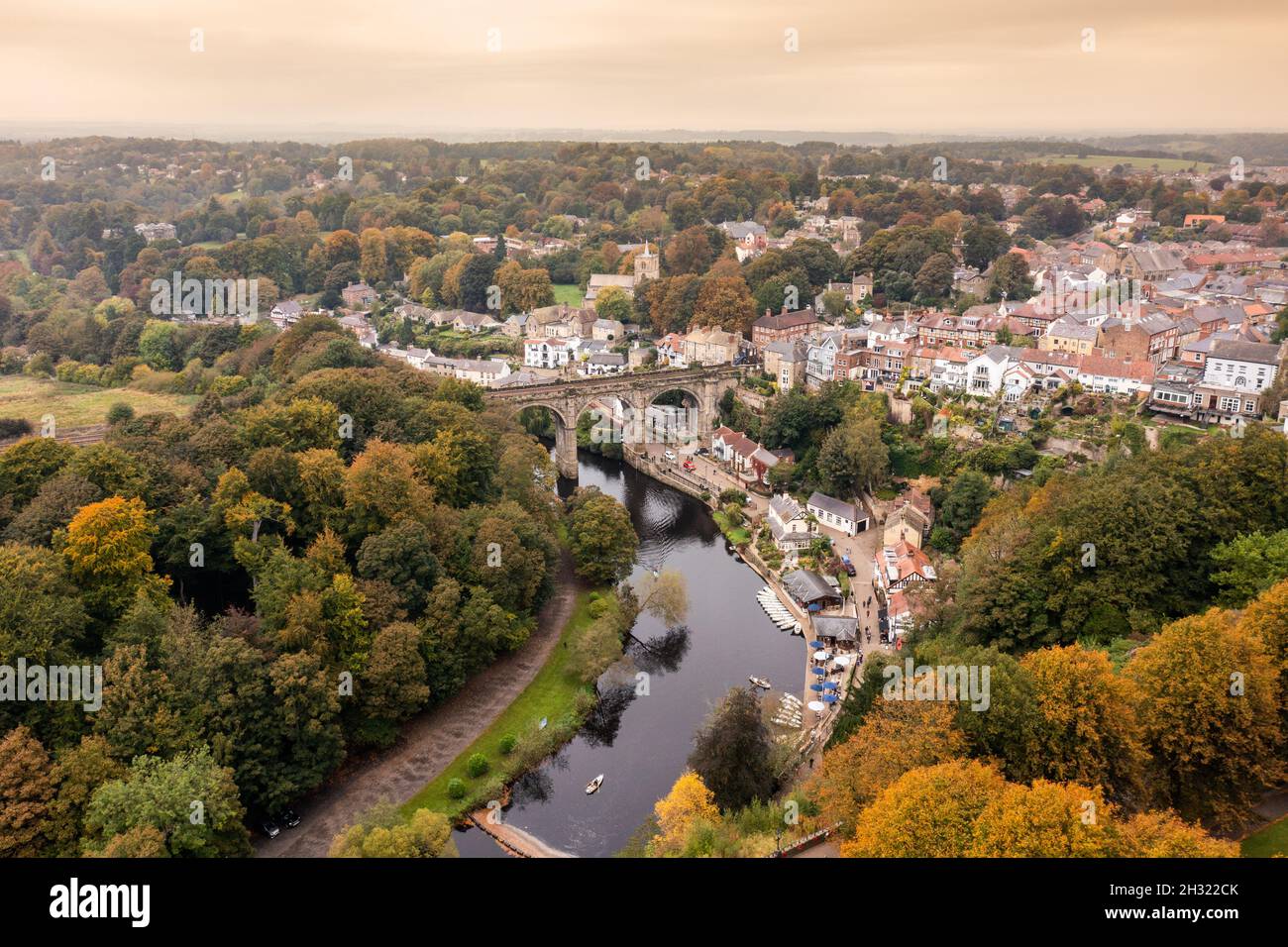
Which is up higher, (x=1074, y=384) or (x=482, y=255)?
(x=482, y=255)

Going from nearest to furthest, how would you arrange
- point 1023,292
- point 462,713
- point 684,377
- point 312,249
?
point 462,713 < point 684,377 < point 1023,292 < point 312,249

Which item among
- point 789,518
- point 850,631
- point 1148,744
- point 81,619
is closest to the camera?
point 1148,744

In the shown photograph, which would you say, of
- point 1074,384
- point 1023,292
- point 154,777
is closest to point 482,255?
point 1023,292

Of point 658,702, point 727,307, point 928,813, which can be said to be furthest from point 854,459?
point 928,813

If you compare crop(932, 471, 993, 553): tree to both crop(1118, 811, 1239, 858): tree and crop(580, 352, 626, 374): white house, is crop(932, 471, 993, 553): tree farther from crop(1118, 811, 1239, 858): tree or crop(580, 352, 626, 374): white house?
crop(580, 352, 626, 374): white house

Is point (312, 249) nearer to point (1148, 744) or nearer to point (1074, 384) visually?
point (1074, 384)

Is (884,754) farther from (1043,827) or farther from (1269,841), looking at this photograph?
(1269,841)

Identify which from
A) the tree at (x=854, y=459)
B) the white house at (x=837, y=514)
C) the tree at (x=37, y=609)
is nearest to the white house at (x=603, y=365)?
the tree at (x=854, y=459)

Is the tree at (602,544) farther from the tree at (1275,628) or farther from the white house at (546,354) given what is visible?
the white house at (546,354)
